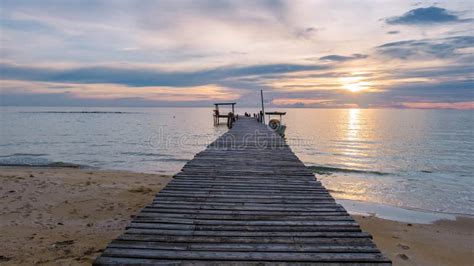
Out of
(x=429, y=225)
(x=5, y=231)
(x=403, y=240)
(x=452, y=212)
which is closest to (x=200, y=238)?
(x=5, y=231)

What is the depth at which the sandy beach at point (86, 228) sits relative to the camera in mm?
7599

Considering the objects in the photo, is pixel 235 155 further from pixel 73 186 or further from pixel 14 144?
pixel 14 144

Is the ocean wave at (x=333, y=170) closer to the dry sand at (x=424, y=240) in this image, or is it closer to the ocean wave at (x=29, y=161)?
the dry sand at (x=424, y=240)

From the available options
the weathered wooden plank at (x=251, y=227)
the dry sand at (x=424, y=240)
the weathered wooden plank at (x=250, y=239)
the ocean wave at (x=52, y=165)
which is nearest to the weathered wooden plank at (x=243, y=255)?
the weathered wooden plank at (x=250, y=239)

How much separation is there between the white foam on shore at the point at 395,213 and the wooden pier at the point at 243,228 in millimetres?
6411

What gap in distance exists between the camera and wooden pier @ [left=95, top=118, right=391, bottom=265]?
3.82 m

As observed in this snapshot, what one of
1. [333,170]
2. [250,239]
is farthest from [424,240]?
[333,170]

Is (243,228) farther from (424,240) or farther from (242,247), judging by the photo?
(424,240)

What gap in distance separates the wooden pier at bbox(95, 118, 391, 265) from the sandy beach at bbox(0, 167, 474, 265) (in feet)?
8.97

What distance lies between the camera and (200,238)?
14.3 feet

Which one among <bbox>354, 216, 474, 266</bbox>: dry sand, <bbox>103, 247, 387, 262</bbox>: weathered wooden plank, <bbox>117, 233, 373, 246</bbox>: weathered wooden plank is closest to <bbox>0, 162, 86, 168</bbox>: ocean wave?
<bbox>354, 216, 474, 266</bbox>: dry sand

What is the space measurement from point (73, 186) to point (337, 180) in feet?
42.9

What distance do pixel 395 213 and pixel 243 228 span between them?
10396 millimetres

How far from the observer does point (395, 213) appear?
1329cm
